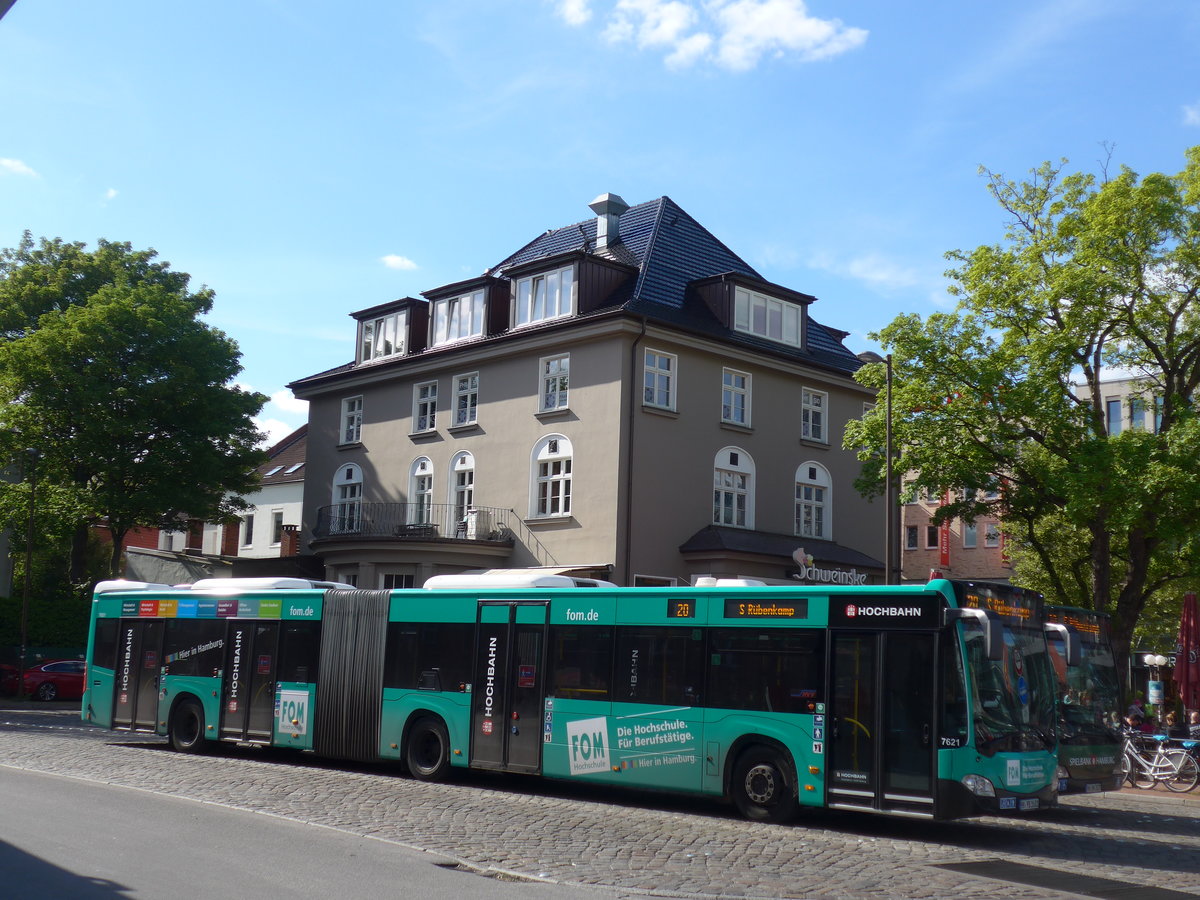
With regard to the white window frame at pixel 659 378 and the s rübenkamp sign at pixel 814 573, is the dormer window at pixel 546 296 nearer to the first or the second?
the white window frame at pixel 659 378

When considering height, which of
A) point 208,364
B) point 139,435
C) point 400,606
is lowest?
point 400,606

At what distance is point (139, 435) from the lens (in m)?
39.1

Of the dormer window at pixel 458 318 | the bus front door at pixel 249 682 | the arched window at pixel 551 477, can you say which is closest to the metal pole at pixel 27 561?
the dormer window at pixel 458 318

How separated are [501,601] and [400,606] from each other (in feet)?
6.67

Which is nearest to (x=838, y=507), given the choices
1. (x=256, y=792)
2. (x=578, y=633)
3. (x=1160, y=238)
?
(x=1160, y=238)

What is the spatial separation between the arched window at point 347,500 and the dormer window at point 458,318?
531 cm

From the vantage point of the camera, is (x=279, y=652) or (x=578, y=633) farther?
(x=279, y=652)

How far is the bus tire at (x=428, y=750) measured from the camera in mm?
17344

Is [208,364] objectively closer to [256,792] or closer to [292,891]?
[256,792]

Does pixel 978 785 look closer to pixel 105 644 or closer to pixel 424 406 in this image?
pixel 105 644

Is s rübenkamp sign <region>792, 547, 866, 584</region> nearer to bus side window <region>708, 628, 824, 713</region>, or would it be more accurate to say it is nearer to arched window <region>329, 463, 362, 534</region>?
arched window <region>329, 463, 362, 534</region>

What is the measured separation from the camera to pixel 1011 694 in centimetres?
1312

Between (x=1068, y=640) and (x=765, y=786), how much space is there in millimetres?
3820

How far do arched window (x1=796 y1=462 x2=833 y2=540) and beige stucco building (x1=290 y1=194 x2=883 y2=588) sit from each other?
0.06 meters
